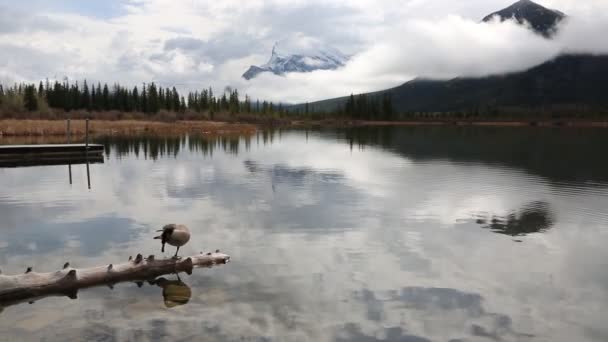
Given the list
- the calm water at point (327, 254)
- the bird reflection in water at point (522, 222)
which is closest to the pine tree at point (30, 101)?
the calm water at point (327, 254)

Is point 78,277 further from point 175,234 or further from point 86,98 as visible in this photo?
point 86,98

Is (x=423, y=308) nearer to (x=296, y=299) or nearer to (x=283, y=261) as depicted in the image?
(x=296, y=299)

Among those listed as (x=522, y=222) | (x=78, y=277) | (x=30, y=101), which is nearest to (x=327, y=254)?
(x=78, y=277)

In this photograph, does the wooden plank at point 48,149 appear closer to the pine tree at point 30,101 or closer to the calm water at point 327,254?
the calm water at point 327,254

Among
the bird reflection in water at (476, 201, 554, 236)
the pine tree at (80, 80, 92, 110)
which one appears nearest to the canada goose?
the bird reflection in water at (476, 201, 554, 236)

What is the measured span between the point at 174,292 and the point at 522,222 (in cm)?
1663

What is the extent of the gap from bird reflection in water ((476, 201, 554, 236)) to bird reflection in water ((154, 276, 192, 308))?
13.6 m

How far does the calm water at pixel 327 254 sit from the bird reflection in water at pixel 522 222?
4.1 inches

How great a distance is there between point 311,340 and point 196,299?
359 cm

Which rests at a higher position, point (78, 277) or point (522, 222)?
point (78, 277)

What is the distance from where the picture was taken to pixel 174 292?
1395 cm

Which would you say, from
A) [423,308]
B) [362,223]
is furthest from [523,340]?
[362,223]

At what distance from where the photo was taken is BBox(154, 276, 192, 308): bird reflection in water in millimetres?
13328

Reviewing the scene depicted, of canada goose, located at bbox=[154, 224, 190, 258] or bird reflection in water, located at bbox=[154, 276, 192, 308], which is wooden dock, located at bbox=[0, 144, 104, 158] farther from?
bird reflection in water, located at bbox=[154, 276, 192, 308]
